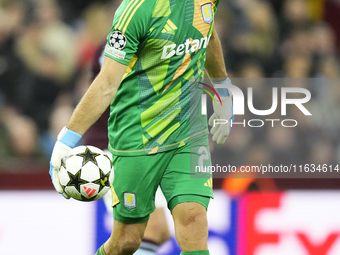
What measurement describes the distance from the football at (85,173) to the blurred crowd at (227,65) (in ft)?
7.67

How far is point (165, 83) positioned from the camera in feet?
11.5

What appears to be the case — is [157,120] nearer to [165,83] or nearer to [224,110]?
[165,83]

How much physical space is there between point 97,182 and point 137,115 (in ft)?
1.67

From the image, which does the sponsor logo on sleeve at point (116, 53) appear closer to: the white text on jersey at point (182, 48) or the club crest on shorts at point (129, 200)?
the white text on jersey at point (182, 48)

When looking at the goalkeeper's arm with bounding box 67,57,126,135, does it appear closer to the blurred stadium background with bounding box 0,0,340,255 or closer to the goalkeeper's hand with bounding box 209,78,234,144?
the goalkeeper's hand with bounding box 209,78,234,144

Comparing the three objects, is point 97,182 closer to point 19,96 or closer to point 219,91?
point 219,91

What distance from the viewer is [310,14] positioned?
7.93 metres

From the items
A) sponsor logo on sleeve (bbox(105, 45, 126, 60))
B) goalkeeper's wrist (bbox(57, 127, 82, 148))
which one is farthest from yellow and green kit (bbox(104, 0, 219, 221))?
goalkeeper's wrist (bbox(57, 127, 82, 148))

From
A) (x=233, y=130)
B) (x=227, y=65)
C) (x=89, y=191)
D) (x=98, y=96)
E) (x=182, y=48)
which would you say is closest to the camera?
(x=98, y=96)

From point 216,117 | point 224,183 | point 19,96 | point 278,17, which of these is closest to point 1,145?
point 19,96

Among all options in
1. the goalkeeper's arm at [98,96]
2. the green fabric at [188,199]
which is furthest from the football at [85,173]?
the green fabric at [188,199]

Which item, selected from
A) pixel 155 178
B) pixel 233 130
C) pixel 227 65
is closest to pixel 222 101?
pixel 155 178

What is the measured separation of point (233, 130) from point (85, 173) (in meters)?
2.66

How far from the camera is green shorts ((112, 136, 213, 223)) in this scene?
11.3 feet
